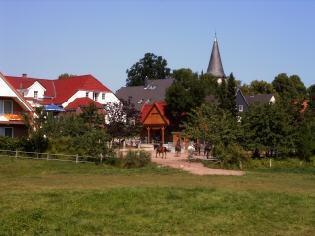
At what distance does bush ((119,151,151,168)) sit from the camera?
34141mm

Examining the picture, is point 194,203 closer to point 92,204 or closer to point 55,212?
point 92,204

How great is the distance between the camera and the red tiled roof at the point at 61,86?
7375 centimetres

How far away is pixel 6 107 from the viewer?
53250mm

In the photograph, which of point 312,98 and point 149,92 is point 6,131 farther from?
point 149,92

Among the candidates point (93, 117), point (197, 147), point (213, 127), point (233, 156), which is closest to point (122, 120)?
point (93, 117)

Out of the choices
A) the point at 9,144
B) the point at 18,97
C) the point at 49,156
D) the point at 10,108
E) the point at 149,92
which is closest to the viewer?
the point at 49,156

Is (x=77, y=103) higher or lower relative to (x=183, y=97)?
lower

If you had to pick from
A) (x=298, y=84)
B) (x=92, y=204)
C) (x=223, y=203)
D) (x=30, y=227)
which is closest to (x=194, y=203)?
(x=223, y=203)

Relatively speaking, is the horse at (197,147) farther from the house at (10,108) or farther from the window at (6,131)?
the window at (6,131)

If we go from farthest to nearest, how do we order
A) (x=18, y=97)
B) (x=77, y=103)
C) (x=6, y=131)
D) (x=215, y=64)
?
(x=215, y=64) → (x=77, y=103) → (x=6, y=131) → (x=18, y=97)

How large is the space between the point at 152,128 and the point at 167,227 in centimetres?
5815

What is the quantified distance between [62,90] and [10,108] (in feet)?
75.4

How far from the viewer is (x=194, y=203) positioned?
1595 cm

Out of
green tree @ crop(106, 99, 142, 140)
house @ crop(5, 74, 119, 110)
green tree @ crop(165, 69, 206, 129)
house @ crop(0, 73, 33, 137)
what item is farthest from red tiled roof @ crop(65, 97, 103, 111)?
green tree @ crop(106, 99, 142, 140)
